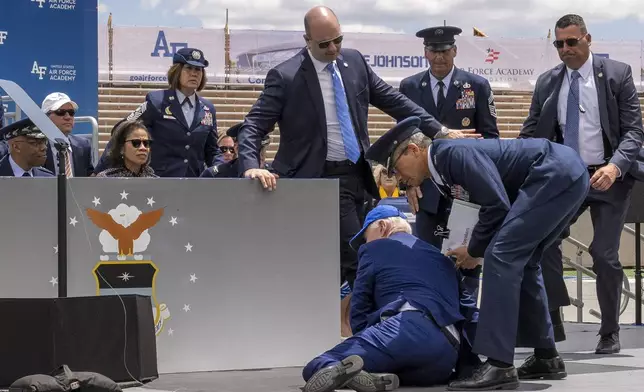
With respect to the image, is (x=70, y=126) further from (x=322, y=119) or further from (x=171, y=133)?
(x=322, y=119)

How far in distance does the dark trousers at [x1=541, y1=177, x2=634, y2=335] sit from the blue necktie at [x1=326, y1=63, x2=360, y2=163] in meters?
1.43

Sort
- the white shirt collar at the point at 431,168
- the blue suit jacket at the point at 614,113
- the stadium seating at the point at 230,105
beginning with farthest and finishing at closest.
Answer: the stadium seating at the point at 230,105, the blue suit jacket at the point at 614,113, the white shirt collar at the point at 431,168

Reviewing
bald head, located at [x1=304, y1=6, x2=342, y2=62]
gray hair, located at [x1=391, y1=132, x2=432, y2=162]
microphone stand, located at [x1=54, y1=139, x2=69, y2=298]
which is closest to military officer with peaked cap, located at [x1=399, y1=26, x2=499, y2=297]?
bald head, located at [x1=304, y1=6, x2=342, y2=62]

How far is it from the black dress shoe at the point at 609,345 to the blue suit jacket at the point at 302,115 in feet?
5.39

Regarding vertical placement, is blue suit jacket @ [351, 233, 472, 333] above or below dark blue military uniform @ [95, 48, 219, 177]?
below

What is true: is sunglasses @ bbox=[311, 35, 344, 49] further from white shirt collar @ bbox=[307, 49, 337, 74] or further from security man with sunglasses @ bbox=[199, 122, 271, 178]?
security man with sunglasses @ bbox=[199, 122, 271, 178]

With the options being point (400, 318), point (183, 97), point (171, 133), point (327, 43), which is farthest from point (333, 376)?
point (183, 97)

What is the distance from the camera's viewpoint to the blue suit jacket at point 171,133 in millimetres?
8227

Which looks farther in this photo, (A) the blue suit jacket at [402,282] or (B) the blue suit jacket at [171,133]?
(B) the blue suit jacket at [171,133]

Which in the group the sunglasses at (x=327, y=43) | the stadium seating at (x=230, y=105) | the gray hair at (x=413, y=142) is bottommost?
the gray hair at (x=413, y=142)

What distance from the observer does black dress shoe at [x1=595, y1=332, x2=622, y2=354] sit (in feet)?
24.6

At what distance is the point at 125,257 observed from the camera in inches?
246

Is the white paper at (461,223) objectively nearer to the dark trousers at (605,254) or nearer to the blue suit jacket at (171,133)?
the dark trousers at (605,254)

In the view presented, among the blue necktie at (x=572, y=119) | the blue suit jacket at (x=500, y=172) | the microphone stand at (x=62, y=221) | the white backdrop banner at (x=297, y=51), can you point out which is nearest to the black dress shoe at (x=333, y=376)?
the blue suit jacket at (x=500, y=172)
